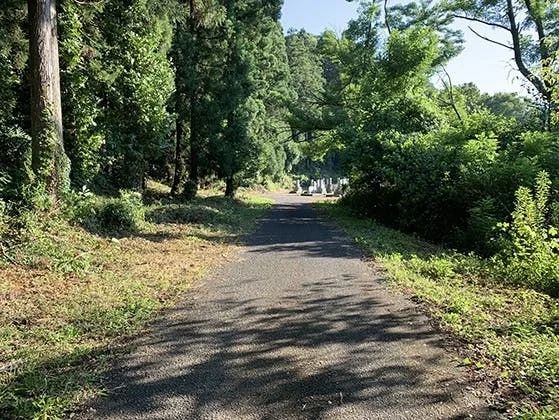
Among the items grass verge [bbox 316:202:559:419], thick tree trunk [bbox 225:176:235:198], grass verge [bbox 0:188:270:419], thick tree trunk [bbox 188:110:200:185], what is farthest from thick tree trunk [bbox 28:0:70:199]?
thick tree trunk [bbox 225:176:235:198]

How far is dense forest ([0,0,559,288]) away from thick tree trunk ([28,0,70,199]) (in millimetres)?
27

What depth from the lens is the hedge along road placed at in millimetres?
3328

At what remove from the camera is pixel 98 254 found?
8109 mm

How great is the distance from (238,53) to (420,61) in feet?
26.5

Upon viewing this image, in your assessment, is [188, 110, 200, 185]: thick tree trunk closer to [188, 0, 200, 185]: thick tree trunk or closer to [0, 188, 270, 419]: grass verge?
[188, 0, 200, 185]: thick tree trunk

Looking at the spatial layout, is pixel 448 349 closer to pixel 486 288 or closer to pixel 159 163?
pixel 486 288

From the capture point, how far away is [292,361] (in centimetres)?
409

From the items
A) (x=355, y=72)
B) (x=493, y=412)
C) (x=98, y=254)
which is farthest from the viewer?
(x=355, y=72)

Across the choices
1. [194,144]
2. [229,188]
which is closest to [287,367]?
[194,144]

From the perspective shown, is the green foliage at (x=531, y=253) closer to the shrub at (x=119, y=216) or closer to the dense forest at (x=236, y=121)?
the dense forest at (x=236, y=121)

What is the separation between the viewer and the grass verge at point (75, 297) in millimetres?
3699

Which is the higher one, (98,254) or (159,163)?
(159,163)

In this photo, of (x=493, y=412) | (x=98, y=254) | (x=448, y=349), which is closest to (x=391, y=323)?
(x=448, y=349)

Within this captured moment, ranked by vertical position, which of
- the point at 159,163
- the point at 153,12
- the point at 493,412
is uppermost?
the point at 153,12
